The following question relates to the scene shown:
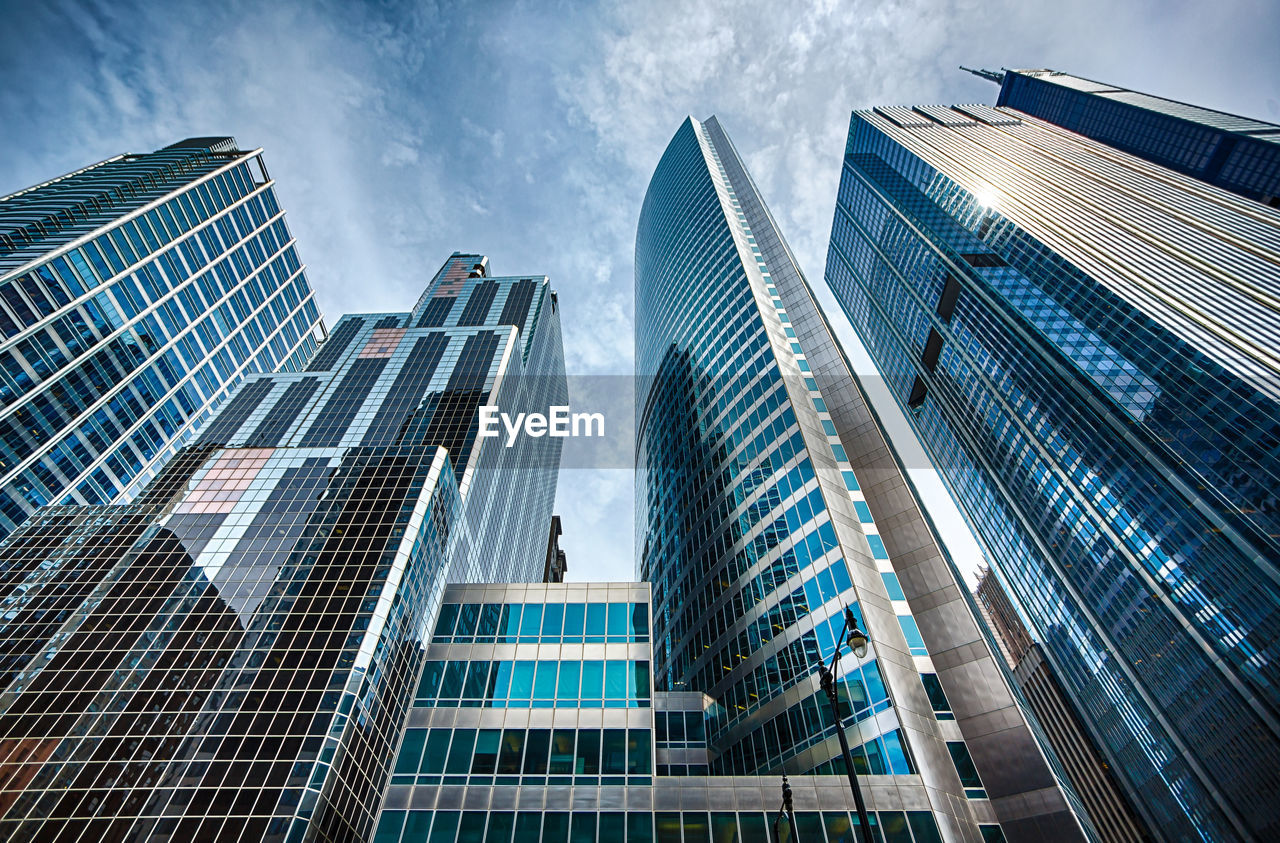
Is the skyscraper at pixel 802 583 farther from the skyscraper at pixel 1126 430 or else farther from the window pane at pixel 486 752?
the skyscraper at pixel 1126 430

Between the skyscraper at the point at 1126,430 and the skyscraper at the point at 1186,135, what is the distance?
1784cm

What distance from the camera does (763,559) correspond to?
156 feet

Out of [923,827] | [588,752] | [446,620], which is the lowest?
[923,827]

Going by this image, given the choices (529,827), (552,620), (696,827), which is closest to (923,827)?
(696,827)

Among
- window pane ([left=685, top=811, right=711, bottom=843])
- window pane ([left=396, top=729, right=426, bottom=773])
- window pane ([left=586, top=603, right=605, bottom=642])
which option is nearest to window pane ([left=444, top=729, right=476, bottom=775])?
window pane ([left=396, top=729, right=426, bottom=773])

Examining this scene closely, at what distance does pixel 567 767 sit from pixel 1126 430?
8863 cm

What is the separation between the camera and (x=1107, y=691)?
345ft

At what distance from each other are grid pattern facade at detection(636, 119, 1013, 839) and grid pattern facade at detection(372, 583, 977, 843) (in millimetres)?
3544

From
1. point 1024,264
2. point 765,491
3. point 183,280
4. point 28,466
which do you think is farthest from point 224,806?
point 1024,264

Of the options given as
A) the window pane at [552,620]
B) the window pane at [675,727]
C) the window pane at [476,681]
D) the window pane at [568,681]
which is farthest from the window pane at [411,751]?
the window pane at [675,727]

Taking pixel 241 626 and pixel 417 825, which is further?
pixel 241 626

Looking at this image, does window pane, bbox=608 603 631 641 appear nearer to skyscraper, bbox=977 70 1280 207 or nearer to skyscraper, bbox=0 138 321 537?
skyscraper, bbox=0 138 321 537

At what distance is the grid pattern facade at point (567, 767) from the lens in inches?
1173

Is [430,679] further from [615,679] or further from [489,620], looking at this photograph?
[615,679]
